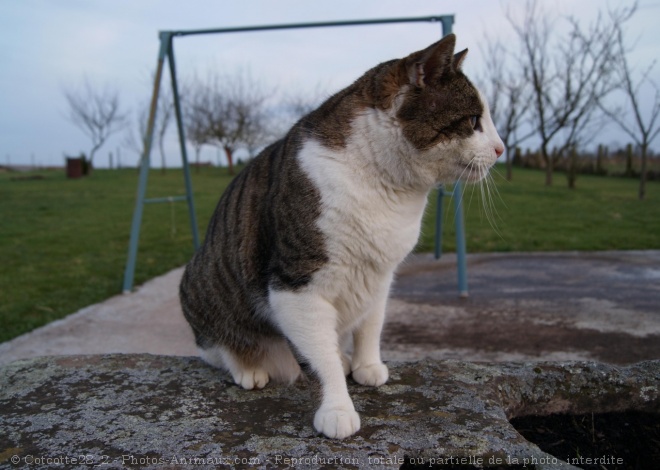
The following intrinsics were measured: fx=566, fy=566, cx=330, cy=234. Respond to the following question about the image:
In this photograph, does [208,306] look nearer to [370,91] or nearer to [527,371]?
[370,91]

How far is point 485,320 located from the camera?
3781mm

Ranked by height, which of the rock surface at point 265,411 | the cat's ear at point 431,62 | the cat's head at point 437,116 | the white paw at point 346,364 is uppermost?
the cat's ear at point 431,62

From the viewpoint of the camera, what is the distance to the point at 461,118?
1671mm

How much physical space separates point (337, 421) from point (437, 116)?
91cm

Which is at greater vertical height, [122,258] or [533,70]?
[533,70]

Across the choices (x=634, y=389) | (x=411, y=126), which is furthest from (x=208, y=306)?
(x=634, y=389)

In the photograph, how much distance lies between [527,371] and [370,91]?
42.5 inches

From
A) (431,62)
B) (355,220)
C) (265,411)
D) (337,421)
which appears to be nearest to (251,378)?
(265,411)

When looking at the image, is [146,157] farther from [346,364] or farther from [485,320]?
[346,364]

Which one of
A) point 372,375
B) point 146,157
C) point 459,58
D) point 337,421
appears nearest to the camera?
point 337,421

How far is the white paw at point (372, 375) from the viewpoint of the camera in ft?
6.36

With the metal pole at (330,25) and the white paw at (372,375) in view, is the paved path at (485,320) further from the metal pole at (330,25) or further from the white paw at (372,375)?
the metal pole at (330,25)

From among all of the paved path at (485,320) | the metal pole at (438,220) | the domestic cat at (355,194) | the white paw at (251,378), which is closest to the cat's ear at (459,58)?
the domestic cat at (355,194)

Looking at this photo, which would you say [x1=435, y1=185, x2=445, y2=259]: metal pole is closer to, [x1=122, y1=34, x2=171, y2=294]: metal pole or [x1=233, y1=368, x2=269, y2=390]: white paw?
[x1=122, y1=34, x2=171, y2=294]: metal pole
